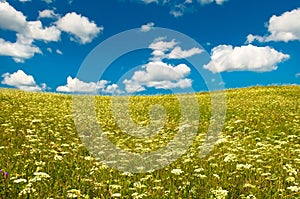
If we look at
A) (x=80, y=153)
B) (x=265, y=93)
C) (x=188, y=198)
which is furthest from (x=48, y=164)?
(x=265, y=93)

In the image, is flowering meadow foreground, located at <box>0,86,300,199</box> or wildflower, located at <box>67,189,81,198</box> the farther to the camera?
flowering meadow foreground, located at <box>0,86,300,199</box>

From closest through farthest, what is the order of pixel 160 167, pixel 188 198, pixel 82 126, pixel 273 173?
pixel 188 198 → pixel 273 173 → pixel 160 167 → pixel 82 126

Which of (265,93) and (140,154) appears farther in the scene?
(265,93)

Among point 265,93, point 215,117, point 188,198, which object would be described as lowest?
point 188,198

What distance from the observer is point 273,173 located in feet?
31.3

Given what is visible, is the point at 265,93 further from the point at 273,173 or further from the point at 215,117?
the point at 273,173

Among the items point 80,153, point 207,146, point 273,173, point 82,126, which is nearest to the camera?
point 273,173

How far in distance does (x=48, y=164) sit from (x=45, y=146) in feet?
9.49

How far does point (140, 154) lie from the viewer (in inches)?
493

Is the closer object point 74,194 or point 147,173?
point 74,194

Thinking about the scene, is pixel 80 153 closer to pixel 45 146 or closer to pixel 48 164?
pixel 45 146

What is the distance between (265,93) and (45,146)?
31.4 metres

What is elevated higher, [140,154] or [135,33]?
[135,33]

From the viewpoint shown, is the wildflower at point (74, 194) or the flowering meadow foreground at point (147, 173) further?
the flowering meadow foreground at point (147, 173)
